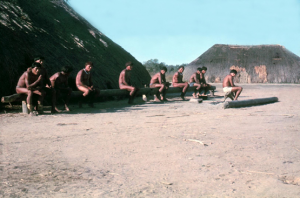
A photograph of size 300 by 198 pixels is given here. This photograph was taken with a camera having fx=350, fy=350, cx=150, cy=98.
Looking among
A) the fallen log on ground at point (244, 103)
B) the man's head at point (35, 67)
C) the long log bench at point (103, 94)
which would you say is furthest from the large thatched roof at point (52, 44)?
the fallen log on ground at point (244, 103)

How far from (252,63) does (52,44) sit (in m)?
22.5

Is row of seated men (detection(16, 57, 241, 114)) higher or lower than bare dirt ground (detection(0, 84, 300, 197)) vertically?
higher

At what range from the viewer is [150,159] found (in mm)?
3824

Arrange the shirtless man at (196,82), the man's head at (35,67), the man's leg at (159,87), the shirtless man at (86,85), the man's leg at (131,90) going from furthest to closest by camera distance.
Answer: the shirtless man at (196,82) < the man's leg at (159,87) < the man's leg at (131,90) < the shirtless man at (86,85) < the man's head at (35,67)

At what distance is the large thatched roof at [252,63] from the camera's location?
98.4 feet

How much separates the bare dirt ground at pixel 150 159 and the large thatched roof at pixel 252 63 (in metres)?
24.9

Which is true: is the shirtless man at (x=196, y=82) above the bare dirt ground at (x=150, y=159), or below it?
above

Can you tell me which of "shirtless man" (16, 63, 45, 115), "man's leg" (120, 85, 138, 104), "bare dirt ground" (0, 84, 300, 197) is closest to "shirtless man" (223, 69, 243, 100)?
"man's leg" (120, 85, 138, 104)

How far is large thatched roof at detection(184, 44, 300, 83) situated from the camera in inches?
1181

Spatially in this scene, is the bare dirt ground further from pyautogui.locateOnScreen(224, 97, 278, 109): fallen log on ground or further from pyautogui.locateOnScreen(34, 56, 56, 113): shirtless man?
pyautogui.locateOnScreen(224, 97, 278, 109): fallen log on ground

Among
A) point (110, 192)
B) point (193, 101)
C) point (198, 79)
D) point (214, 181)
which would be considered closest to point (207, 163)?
point (214, 181)

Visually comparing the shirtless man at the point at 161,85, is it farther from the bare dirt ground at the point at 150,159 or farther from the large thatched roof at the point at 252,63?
the large thatched roof at the point at 252,63

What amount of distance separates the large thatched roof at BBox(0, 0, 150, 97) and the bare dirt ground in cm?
383

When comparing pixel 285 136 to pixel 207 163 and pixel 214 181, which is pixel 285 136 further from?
pixel 214 181
